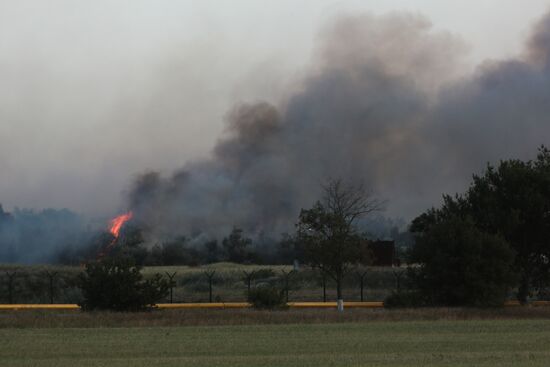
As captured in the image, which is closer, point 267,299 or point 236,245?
point 267,299

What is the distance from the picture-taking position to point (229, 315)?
4203cm

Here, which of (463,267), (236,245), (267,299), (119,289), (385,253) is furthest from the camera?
(236,245)

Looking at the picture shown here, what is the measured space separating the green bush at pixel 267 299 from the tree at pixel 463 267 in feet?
22.5

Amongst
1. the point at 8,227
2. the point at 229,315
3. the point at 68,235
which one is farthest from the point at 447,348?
the point at 8,227

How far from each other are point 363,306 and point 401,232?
119 meters

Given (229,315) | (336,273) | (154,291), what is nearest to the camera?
(229,315)

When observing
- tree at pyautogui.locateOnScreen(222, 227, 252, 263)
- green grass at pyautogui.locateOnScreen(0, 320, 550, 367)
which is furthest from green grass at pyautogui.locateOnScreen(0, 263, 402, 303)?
tree at pyautogui.locateOnScreen(222, 227, 252, 263)

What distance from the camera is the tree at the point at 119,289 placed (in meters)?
45.5

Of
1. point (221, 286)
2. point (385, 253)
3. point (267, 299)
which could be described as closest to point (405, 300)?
point (267, 299)

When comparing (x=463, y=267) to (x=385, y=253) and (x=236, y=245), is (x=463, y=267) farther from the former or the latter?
(x=236, y=245)

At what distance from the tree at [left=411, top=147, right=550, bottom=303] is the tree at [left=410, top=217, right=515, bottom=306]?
4.33 m

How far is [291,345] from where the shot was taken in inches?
1181

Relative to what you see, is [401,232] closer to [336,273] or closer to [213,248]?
[213,248]

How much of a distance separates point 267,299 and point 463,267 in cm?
950
